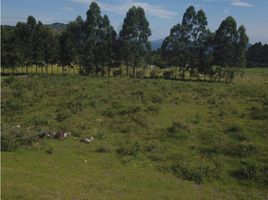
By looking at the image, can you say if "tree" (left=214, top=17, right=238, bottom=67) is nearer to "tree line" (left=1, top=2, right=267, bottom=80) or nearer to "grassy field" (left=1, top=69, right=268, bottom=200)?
"tree line" (left=1, top=2, right=267, bottom=80)

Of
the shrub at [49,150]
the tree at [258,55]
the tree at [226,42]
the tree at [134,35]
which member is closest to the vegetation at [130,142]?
the shrub at [49,150]

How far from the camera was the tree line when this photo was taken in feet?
197

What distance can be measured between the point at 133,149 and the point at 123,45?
42.8m

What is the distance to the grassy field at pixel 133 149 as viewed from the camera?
13.8m

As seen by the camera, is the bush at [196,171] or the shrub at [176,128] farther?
the shrub at [176,128]

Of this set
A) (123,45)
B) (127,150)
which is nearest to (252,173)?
(127,150)

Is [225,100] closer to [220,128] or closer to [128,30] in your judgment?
[220,128]

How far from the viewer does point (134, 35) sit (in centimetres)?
6016

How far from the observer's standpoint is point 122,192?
13.4 m

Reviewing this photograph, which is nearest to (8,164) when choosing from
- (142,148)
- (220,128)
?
(142,148)

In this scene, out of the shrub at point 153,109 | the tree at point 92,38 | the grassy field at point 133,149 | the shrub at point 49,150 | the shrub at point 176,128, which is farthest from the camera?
the tree at point 92,38

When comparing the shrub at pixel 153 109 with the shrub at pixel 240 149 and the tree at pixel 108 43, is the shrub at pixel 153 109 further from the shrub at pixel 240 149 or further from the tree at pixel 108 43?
the tree at pixel 108 43

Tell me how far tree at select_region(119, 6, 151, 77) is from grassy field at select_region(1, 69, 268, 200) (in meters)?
27.2

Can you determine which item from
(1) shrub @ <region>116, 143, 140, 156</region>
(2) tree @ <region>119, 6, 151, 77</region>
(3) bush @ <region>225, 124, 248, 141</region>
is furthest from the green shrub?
(2) tree @ <region>119, 6, 151, 77</region>
